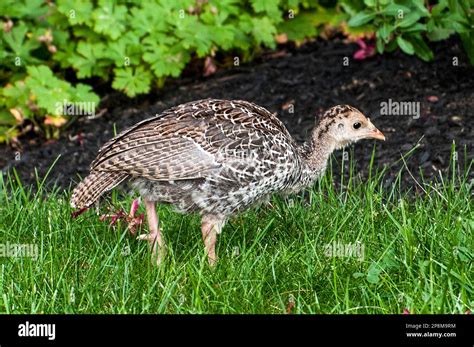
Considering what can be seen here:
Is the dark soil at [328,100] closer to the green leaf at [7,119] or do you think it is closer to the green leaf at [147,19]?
the green leaf at [7,119]

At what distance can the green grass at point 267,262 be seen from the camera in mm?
5793

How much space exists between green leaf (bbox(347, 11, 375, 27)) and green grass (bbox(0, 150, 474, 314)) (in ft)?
7.48

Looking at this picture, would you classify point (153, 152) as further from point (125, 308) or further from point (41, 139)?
point (41, 139)

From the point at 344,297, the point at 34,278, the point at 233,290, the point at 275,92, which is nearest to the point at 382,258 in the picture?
the point at 344,297

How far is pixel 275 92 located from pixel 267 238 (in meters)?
3.06

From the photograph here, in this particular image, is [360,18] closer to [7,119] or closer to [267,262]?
[7,119]

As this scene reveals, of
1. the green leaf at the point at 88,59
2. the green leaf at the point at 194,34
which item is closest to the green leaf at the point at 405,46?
the green leaf at the point at 194,34

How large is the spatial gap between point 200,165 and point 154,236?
534 millimetres

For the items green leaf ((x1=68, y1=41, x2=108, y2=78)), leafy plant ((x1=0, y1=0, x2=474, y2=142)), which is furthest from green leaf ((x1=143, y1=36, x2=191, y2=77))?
green leaf ((x1=68, y1=41, x2=108, y2=78))

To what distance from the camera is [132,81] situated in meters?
9.75

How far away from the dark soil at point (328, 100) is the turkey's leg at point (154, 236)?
2.07 meters

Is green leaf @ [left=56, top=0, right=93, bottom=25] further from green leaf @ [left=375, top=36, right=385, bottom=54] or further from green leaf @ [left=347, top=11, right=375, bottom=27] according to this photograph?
green leaf @ [left=375, top=36, right=385, bottom=54]

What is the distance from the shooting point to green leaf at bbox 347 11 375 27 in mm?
9188
